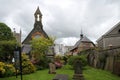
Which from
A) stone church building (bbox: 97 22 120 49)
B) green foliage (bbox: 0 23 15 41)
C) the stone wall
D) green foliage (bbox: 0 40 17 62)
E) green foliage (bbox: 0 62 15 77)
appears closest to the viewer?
green foliage (bbox: 0 62 15 77)

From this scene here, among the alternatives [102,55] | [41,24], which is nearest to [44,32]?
[41,24]

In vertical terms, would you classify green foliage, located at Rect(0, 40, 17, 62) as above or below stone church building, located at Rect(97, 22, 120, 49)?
below

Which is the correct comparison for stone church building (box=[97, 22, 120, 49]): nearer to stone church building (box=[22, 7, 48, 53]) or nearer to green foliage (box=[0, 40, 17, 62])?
stone church building (box=[22, 7, 48, 53])

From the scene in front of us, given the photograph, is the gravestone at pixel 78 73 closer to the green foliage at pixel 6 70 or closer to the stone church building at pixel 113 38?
the green foliage at pixel 6 70

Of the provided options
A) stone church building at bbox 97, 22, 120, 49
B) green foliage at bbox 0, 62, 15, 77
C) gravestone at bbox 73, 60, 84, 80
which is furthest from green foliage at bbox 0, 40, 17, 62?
stone church building at bbox 97, 22, 120, 49

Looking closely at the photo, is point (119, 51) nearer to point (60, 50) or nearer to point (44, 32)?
point (44, 32)

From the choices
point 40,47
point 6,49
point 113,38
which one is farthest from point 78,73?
point 113,38

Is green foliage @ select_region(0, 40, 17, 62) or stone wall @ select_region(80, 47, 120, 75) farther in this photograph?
green foliage @ select_region(0, 40, 17, 62)

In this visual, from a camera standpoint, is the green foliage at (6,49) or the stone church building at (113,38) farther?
the stone church building at (113,38)

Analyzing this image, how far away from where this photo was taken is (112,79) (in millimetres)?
21297

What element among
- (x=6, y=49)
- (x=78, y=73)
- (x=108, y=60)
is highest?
(x=6, y=49)

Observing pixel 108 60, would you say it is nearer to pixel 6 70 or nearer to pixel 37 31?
pixel 6 70

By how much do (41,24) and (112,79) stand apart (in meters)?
44.4

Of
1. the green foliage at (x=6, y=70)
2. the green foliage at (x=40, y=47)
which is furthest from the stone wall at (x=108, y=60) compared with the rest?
the green foliage at (x=6, y=70)
